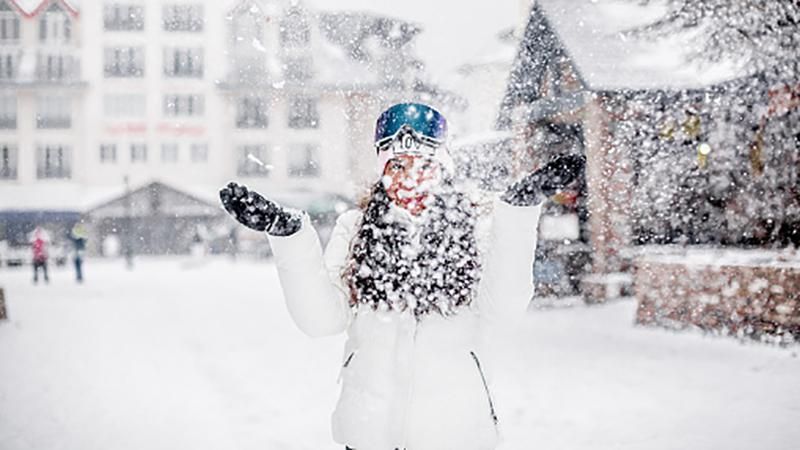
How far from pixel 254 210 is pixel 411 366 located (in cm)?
60

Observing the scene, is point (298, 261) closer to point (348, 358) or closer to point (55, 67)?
point (348, 358)

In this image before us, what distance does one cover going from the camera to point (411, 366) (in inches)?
78.2

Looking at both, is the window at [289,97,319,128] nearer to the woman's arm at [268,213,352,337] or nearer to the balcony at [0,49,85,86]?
the balcony at [0,49,85,86]

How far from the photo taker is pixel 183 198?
2808cm

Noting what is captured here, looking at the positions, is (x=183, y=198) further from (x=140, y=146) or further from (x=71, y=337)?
(x=71, y=337)

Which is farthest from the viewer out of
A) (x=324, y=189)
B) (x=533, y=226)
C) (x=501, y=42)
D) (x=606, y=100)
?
(x=324, y=189)

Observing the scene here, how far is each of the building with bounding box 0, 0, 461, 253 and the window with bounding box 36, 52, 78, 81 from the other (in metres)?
0.05

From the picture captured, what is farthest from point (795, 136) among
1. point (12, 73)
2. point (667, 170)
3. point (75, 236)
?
point (12, 73)

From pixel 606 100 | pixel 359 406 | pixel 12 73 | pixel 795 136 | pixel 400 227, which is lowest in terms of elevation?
pixel 359 406

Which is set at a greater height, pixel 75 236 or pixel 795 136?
pixel 795 136

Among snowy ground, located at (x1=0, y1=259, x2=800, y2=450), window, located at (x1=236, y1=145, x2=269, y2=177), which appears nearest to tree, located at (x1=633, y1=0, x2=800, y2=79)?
snowy ground, located at (x1=0, y1=259, x2=800, y2=450)

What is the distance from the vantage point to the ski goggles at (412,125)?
2072mm

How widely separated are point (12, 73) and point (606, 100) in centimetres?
2481

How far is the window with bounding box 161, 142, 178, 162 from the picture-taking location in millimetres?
28297
